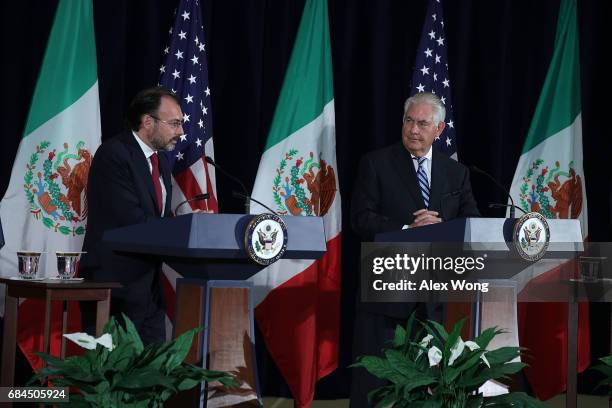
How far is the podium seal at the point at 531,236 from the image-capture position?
10.1ft

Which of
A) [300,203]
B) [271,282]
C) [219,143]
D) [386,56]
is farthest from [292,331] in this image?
[386,56]

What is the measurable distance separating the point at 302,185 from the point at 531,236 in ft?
6.75

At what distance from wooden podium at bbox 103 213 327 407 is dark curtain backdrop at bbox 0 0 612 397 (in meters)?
1.65

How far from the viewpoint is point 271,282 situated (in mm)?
4875

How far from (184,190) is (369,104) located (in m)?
1.45

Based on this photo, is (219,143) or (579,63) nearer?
(219,143)

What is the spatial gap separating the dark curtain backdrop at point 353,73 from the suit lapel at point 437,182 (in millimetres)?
1492

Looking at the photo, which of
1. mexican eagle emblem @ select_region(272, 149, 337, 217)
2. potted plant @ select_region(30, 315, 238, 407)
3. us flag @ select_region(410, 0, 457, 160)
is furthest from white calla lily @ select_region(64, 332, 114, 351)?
us flag @ select_region(410, 0, 457, 160)

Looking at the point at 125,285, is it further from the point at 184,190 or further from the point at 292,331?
the point at 292,331

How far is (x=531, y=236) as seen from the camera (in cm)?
311

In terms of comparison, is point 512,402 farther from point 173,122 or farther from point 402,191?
point 173,122

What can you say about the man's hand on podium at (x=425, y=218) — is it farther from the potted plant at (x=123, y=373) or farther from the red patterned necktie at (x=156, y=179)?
the potted plant at (x=123, y=373)

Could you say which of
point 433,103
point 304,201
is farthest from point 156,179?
point 304,201

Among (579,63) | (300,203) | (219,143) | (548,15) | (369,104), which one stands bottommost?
(300,203)
